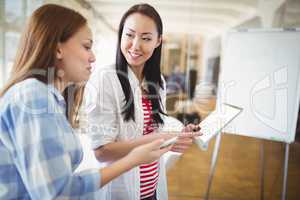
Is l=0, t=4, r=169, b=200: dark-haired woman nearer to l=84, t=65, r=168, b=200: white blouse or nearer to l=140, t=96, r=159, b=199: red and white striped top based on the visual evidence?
l=84, t=65, r=168, b=200: white blouse

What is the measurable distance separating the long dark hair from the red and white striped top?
0.03m

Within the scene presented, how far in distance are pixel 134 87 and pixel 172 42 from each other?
0.48 meters

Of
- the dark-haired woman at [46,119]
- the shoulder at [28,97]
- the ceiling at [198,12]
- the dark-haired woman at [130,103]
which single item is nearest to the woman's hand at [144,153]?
the dark-haired woman at [46,119]

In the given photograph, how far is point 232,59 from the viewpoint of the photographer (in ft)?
5.95

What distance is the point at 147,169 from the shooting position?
1.02m

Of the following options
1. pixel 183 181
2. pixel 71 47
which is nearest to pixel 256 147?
pixel 183 181

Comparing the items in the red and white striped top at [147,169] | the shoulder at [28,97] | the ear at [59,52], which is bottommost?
the red and white striped top at [147,169]

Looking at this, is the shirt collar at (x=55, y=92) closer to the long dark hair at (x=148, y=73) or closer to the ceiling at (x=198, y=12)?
the long dark hair at (x=148, y=73)

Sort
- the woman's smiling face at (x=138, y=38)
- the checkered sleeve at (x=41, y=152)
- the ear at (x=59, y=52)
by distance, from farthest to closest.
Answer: the woman's smiling face at (x=138, y=38) < the ear at (x=59, y=52) < the checkered sleeve at (x=41, y=152)

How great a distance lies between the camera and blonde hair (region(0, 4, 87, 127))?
0.63 metres

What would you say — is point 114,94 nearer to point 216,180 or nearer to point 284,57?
point 284,57

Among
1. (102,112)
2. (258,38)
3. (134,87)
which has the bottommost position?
(102,112)

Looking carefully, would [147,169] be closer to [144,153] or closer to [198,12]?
[144,153]

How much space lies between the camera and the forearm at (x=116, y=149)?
0.91 meters
